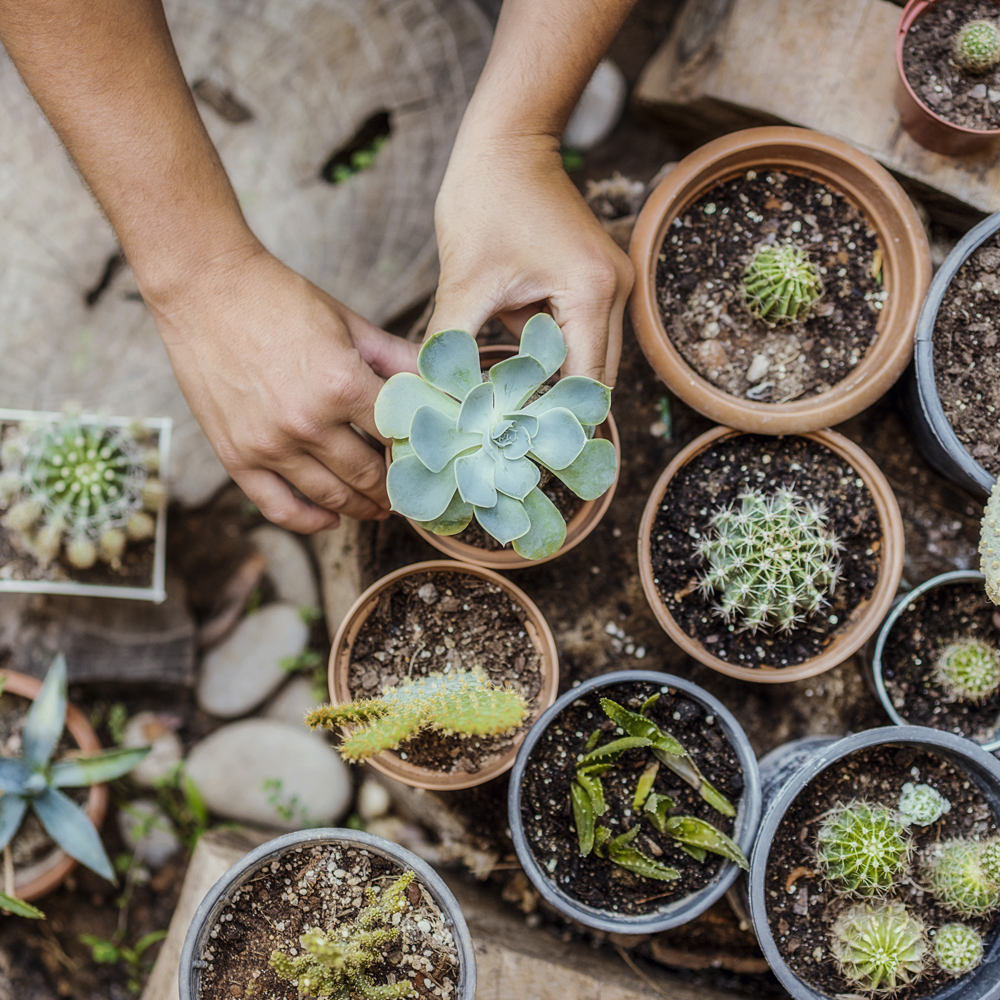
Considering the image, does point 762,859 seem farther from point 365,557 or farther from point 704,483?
point 365,557

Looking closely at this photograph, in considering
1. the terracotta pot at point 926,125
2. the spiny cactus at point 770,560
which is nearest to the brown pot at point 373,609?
the spiny cactus at point 770,560

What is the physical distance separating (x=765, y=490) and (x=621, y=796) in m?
0.90

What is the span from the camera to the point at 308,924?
182cm

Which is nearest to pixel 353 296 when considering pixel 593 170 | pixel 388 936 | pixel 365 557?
pixel 365 557

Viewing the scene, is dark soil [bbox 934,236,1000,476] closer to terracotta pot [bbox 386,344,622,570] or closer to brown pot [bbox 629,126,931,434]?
brown pot [bbox 629,126,931,434]

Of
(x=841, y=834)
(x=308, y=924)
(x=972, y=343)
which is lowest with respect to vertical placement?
(x=308, y=924)

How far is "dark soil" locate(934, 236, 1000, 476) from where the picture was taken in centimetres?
209

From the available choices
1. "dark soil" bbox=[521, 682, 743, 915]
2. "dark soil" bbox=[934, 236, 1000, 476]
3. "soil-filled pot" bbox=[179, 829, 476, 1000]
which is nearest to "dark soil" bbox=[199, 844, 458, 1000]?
"soil-filled pot" bbox=[179, 829, 476, 1000]

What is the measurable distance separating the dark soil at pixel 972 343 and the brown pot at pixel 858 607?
0.27 m

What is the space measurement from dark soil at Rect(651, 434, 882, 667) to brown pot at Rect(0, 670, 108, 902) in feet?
6.46

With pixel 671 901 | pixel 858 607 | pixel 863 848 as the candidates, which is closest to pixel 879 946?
pixel 863 848

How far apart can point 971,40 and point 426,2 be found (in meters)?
1.60

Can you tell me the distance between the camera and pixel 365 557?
2.29 m

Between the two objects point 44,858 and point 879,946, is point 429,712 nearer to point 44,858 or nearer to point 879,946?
point 879,946
